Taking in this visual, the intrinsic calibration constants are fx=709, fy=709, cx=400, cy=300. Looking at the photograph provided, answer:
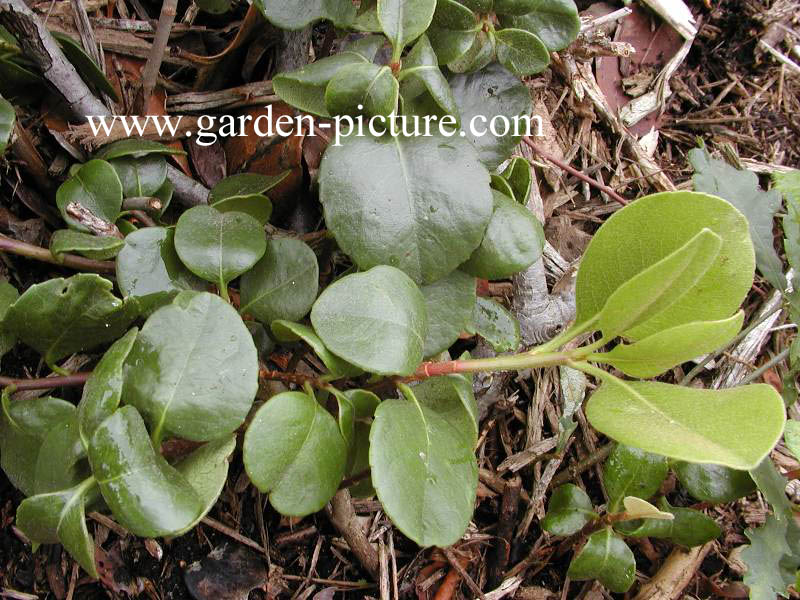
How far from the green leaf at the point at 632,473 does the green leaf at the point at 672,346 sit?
1.29 ft

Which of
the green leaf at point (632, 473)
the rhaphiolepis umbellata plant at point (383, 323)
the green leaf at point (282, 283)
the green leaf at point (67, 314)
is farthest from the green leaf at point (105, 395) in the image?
the green leaf at point (632, 473)

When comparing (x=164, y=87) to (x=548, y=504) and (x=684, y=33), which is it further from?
(x=684, y=33)

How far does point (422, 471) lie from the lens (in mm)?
916

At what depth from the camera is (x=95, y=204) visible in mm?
1178

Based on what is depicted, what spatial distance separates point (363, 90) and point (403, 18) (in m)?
0.13

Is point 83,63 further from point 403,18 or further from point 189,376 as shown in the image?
point 189,376

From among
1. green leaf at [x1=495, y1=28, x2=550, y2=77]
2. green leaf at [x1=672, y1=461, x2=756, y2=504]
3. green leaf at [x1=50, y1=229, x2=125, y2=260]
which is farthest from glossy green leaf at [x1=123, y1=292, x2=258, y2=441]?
green leaf at [x1=672, y1=461, x2=756, y2=504]

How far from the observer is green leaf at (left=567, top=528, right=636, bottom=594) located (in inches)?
47.8

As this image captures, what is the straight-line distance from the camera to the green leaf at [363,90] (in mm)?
1032

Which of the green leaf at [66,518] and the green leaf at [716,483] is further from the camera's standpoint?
the green leaf at [716,483]

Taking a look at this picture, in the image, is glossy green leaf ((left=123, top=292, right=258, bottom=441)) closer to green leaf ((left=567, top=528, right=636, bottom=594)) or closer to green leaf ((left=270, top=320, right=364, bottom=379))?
green leaf ((left=270, top=320, right=364, bottom=379))

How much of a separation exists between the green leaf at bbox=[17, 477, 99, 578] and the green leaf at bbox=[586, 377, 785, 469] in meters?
0.61

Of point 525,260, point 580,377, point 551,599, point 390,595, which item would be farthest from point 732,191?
point 390,595

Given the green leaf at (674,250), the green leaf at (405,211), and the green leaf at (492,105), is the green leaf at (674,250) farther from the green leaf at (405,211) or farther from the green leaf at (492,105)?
the green leaf at (492,105)
